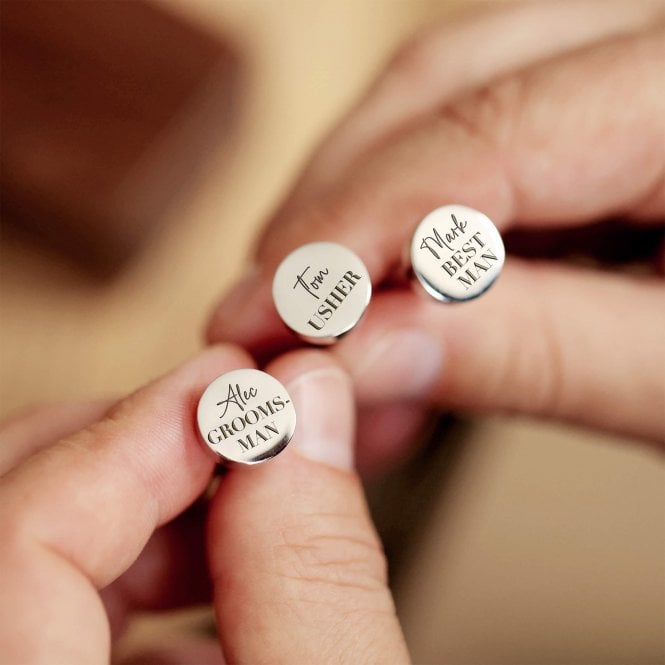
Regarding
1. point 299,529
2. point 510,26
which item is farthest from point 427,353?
point 510,26

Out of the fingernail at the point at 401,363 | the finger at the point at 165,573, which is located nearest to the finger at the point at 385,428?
the fingernail at the point at 401,363

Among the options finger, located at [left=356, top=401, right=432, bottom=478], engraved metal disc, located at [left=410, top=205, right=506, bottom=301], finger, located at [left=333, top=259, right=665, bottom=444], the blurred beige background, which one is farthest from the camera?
the blurred beige background

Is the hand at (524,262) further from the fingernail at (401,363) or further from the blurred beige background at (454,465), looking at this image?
the blurred beige background at (454,465)

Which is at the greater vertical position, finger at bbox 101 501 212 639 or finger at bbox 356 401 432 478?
finger at bbox 356 401 432 478

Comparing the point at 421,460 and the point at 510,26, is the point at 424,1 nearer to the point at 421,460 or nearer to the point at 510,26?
the point at 510,26

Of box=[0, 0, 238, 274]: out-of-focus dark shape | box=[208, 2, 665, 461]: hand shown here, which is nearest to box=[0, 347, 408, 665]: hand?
box=[208, 2, 665, 461]: hand

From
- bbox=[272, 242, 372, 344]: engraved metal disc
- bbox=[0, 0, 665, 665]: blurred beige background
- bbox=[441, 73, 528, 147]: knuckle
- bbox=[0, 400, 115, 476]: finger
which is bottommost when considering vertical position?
bbox=[0, 0, 665, 665]: blurred beige background

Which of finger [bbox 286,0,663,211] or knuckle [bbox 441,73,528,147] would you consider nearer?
knuckle [bbox 441,73,528,147]

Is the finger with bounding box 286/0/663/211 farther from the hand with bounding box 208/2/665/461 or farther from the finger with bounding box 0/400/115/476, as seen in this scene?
the finger with bounding box 0/400/115/476
